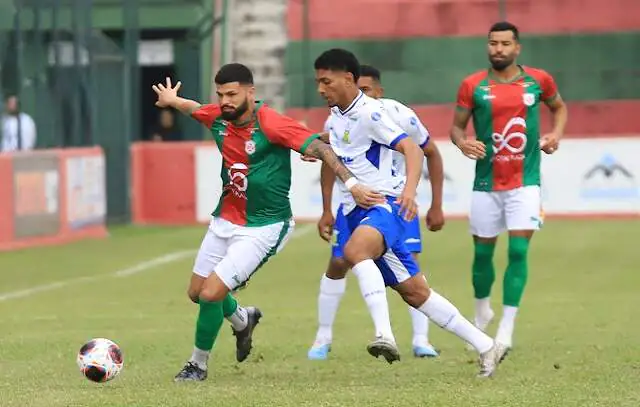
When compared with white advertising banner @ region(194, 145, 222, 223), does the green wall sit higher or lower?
higher

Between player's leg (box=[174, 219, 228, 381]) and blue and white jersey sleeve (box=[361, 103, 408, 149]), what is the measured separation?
108cm

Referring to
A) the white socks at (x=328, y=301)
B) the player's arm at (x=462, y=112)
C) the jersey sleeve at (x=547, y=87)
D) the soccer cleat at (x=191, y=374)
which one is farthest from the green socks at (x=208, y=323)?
the jersey sleeve at (x=547, y=87)

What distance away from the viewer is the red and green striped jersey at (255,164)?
29.8 feet

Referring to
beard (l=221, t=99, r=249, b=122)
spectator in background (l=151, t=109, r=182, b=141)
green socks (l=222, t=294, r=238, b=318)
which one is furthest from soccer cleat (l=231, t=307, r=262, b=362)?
spectator in background (l=151, t=109, r=182, b=141)

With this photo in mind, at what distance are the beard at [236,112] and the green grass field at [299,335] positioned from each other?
4.89 feet

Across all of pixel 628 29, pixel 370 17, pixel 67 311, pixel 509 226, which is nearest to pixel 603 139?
pixel 628 29

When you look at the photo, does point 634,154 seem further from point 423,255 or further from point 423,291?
point 423,291

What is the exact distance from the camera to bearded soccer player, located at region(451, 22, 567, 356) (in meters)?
10.5

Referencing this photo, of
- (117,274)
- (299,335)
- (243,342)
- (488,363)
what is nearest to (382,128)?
(488,363)

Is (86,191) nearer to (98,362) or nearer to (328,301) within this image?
(328,301)

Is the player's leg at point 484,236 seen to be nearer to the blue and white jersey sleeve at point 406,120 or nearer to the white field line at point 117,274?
the blue and white jersey sleeve at point 406,120

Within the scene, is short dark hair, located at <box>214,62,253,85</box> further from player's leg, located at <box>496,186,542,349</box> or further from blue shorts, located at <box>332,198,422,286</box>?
player's leg, located at <box>496,186,542,349</box>

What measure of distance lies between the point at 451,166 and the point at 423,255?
20.0 feet

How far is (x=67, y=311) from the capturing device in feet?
44.9
